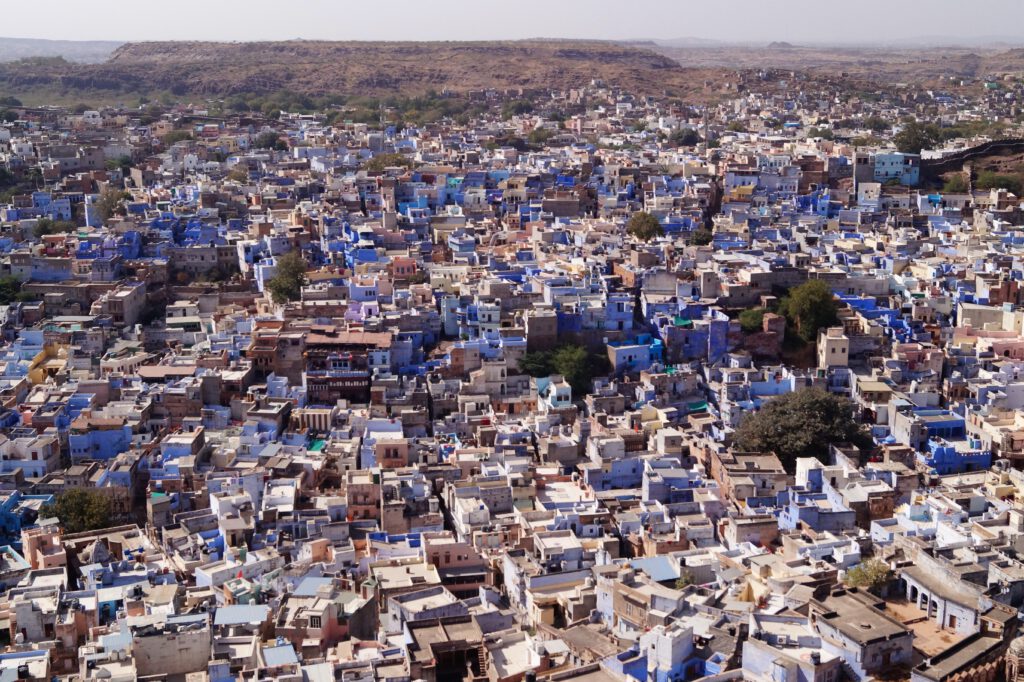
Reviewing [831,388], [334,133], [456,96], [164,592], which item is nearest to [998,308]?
[831,388]

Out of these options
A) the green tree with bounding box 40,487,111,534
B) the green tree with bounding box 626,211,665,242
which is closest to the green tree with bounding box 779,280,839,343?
the green tree with bounding box 626,211,665,242

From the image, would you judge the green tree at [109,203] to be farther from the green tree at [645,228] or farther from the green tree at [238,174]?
the green tree at [645,228]

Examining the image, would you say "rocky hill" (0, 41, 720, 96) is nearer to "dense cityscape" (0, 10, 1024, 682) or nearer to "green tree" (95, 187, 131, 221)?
"dense cityscape" (0, 10, 1024, 682)

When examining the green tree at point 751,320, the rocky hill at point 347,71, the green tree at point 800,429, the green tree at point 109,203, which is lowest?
the green tree at point 800,429

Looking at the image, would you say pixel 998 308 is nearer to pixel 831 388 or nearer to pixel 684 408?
pixel 831 388

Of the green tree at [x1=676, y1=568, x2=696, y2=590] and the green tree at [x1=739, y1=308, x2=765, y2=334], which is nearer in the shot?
the green tree at [x1=676, y1=568, x2=696, y2=590]

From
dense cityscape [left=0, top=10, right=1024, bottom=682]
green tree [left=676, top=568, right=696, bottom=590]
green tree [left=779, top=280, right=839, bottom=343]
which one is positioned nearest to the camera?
dense cityscape [left=0, top=10, right=1024, bottom=682]

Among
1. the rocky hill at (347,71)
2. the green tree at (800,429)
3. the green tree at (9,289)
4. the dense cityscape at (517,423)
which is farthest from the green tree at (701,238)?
the rocky hill at (347,71)
